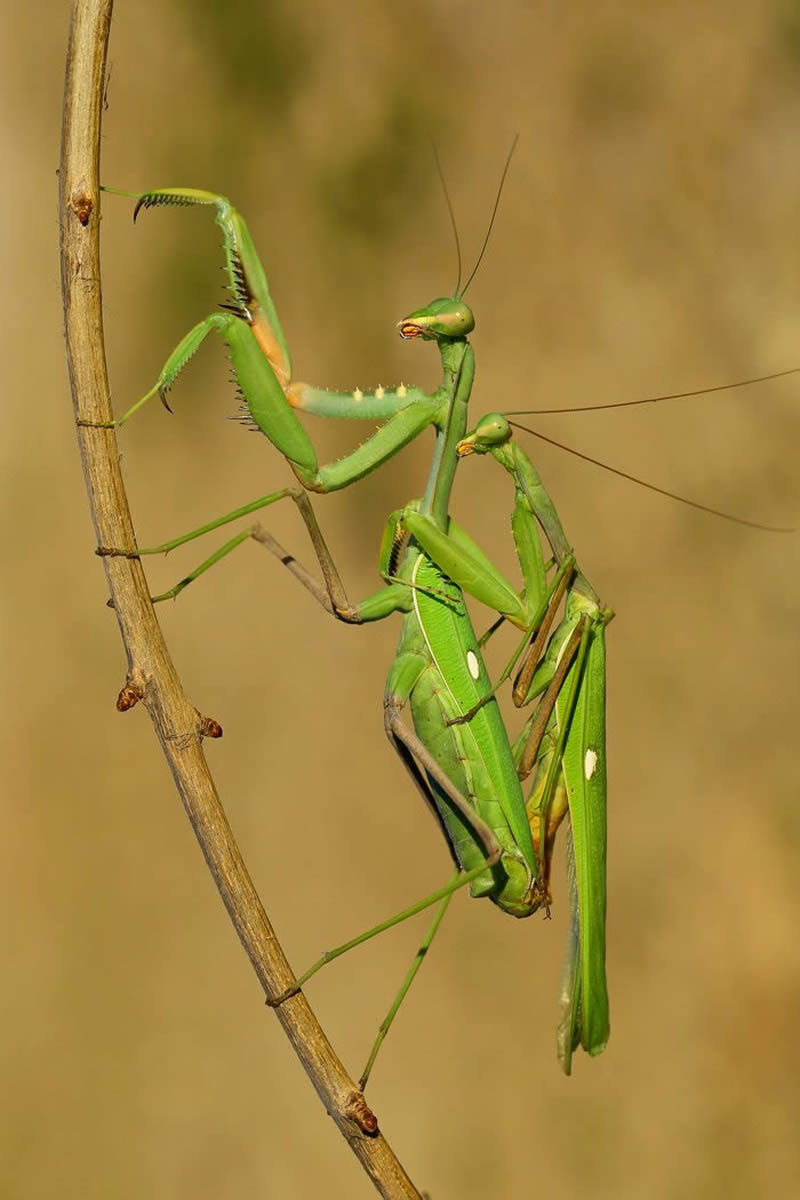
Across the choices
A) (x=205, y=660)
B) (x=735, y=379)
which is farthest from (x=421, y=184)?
(x=205, y=660)

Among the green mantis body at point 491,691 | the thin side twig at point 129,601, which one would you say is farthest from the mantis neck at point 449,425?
the thin side twig at point 129,601

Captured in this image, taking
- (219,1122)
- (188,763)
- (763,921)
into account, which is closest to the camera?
(188,763)

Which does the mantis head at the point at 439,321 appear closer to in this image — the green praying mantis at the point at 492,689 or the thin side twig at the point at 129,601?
the green praying mantis at the point at 492,689

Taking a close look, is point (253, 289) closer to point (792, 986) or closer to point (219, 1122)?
point (219, 1122)

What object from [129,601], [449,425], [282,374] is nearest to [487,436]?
[449,425]

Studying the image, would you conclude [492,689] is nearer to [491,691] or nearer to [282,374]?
[491,691]

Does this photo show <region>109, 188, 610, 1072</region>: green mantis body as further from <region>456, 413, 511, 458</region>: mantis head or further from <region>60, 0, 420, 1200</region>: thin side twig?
<region>60, 0, 420, 1200</region>: thin side twig

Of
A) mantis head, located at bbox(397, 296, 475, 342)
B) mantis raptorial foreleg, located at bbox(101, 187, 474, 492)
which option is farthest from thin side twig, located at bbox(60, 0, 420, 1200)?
mantis head, located at bbox(397, 296, 475, 342)

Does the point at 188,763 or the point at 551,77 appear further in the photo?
the point at 551,77
